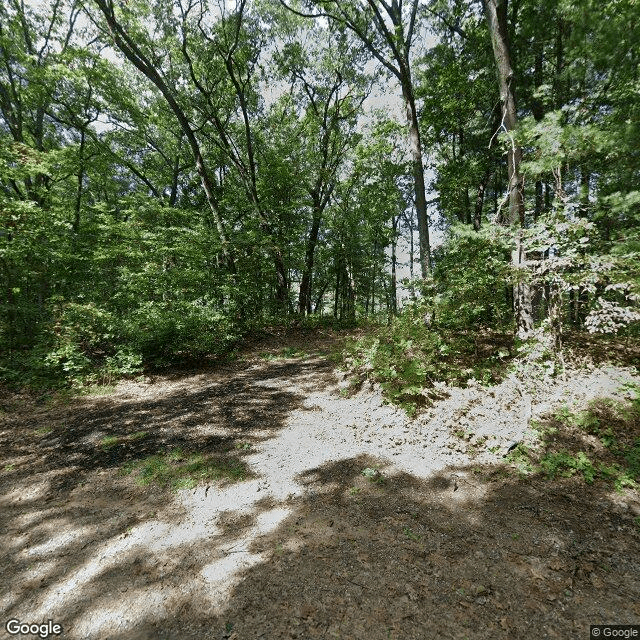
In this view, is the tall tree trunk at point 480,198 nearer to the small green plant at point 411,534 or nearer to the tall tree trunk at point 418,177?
the tall tree trunk at point 418,177

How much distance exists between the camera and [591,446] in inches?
165

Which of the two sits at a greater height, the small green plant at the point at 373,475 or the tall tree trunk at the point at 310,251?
the tall tree trunk at the point at 310,251

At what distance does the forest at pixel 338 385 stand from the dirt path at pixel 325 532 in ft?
0.08

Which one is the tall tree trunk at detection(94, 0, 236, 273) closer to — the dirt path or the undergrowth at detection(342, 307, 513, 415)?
the undergrowth at detection(342, 307, 513, 415)

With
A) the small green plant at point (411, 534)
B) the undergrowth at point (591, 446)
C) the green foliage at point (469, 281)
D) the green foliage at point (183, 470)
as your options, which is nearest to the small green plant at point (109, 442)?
the green foliage at point (183, 470)

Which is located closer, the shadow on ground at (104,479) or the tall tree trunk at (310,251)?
the shadow on ground at (104,479)

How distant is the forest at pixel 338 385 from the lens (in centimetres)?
272

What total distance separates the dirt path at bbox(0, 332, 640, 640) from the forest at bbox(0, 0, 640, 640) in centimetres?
3

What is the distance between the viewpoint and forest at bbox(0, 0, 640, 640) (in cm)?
272

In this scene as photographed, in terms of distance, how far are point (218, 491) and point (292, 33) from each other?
17.4 metres

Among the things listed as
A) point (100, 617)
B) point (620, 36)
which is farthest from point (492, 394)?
point (620, 36)

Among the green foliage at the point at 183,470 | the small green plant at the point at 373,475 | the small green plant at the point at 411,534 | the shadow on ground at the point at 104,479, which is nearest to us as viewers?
the shadow on ground at the point at 104,479

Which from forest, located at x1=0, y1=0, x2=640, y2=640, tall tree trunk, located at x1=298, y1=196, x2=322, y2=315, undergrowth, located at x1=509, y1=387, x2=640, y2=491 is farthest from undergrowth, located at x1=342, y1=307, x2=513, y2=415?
tall tree trunk, located at x1=298, y1=196, x2=322, y2=315

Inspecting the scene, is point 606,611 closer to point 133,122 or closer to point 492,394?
point 492,394
